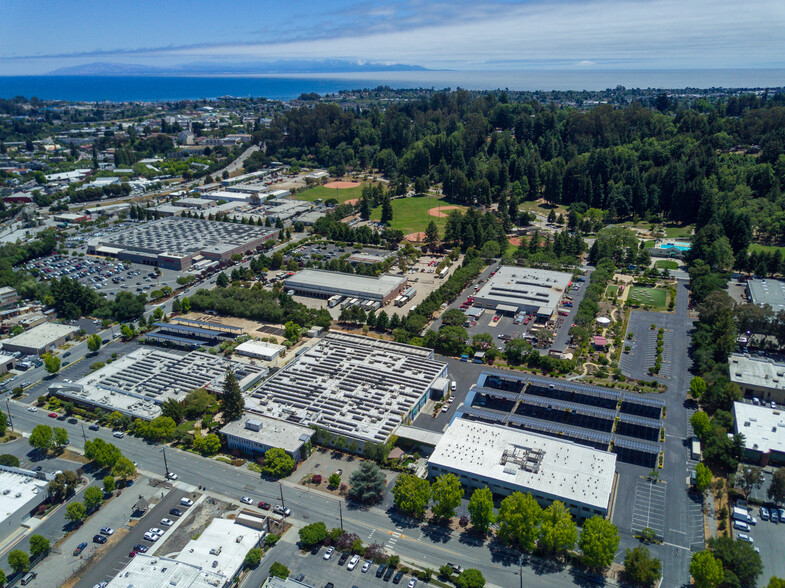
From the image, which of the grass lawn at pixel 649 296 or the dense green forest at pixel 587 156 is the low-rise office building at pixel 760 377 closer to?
the grass lawn at pixel 649 296

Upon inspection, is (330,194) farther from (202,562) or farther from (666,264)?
(202,562)

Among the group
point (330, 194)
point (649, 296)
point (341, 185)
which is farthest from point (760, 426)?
point (341, 185)

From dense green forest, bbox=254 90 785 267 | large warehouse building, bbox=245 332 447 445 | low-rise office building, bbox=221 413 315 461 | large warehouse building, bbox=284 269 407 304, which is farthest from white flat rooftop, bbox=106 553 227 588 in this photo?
dense green forest, bbox=254 90 785 267

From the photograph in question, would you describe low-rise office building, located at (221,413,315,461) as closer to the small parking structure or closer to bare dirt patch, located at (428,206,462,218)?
the small parking structure

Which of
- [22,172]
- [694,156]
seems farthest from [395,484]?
[22,172]

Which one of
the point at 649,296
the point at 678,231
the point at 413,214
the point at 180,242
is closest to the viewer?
the point at 649,296

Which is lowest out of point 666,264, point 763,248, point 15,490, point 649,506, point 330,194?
point 15,490

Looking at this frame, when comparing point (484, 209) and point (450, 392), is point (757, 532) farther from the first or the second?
point (484, 209)
